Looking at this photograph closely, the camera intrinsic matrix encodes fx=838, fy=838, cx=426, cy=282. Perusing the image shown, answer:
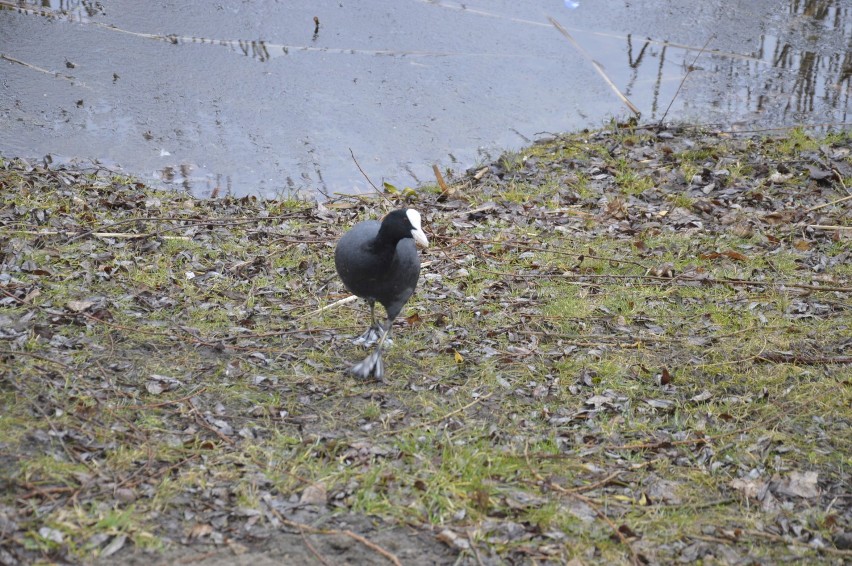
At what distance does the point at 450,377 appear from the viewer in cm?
470

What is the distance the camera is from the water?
742cm

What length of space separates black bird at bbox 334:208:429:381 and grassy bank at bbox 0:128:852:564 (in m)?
0.22

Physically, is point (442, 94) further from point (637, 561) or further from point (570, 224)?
point (637, 561)

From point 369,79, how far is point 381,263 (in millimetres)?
4629

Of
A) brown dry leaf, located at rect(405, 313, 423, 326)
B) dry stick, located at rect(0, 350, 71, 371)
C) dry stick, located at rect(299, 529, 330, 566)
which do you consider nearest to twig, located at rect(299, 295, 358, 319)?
brown dry leaf, located at rect(405, 313, 423, 326)

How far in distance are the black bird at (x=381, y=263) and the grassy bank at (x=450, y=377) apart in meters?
0.22

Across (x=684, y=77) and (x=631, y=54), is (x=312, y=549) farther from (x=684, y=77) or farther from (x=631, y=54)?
(x=631, y=54)

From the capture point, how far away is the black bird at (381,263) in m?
4.36

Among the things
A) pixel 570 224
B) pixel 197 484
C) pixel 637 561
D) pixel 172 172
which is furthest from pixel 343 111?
pixel 637 561

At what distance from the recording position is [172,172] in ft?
23.3

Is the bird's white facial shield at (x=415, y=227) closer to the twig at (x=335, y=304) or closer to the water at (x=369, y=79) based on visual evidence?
the twig at (x=335, y=304)

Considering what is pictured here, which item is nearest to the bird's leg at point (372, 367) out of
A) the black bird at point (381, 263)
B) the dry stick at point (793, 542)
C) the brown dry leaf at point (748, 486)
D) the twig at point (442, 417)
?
the black bird at point (381, 263)

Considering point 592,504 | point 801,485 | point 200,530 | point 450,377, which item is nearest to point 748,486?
point 801,485

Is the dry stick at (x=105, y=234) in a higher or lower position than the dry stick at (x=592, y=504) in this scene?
higher
